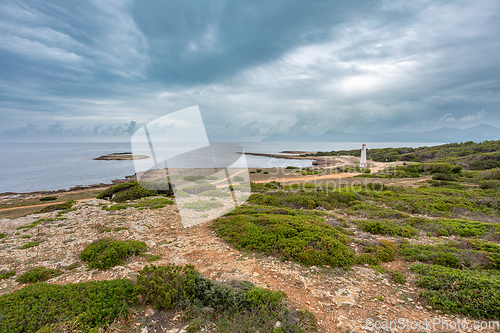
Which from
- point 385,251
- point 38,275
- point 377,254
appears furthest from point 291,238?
point 38,275

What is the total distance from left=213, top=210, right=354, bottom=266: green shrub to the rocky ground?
1.19ft

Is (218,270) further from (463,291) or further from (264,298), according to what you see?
(463,291)

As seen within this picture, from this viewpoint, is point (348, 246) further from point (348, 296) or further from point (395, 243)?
point (348, 296)

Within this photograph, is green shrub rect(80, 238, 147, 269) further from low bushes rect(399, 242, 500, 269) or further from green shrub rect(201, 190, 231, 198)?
low bushes rect(399, 242, 500, 269)

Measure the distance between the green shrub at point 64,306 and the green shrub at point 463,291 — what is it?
7.37m

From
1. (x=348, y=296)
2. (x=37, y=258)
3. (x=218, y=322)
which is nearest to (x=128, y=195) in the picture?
(x=37, y=258)

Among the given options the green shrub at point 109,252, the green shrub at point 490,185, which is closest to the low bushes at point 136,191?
the green shrub at point 109,252

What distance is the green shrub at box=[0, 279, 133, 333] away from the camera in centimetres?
394

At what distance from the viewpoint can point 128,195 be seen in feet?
58.4

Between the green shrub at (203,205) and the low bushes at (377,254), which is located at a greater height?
the green shrub at (203,205)

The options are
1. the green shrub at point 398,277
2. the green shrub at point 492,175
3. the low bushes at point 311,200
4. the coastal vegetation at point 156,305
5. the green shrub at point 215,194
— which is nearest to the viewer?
the coastal vegetation at point 156,305

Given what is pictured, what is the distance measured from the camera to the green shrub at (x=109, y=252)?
A: 6773 mm

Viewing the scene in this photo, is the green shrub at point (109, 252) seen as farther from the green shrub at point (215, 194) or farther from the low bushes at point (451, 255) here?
the low bushes at point (451, 255)

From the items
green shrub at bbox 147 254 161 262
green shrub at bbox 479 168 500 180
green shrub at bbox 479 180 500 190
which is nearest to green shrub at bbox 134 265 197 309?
green shrub at bbox 147 254 161 262
